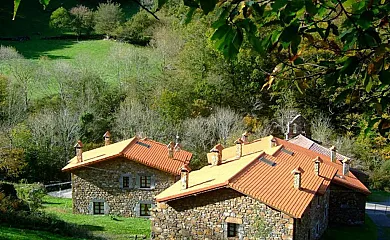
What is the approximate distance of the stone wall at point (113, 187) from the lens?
23.5m

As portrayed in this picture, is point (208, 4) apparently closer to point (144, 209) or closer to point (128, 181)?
point (128, 181)

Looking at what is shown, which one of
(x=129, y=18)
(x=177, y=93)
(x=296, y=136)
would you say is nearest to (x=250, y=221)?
(x=296, y=136)

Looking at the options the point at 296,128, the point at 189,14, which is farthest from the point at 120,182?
the point at 189,14

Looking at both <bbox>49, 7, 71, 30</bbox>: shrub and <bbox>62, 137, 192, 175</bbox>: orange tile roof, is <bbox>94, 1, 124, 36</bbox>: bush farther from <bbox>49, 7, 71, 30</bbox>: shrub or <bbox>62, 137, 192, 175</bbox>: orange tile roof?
<bbox>62, 137, 192, 175</bbox>: orange tile roof

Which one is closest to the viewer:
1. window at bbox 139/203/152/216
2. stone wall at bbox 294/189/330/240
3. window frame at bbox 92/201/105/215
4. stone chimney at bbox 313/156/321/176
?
stone wall at bbox 294/189/330/240

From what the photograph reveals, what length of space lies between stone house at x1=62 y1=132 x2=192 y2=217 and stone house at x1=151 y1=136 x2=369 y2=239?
505 centimetres

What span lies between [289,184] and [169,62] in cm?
2528

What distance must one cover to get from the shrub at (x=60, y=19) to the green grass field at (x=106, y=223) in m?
28.6

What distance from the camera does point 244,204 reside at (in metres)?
15.6

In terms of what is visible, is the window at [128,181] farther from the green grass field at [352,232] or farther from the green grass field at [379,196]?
the green grass field at [379,196]

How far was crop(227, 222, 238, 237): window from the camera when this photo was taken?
15891 mm

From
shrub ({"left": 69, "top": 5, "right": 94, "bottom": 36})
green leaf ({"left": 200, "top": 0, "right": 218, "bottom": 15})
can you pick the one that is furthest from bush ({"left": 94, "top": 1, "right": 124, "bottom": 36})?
green leaf ({"left": 200, "top": 0, "right": 218, "bottom": 15})

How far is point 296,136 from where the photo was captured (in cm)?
3000

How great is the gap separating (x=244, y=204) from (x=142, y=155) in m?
9.07
